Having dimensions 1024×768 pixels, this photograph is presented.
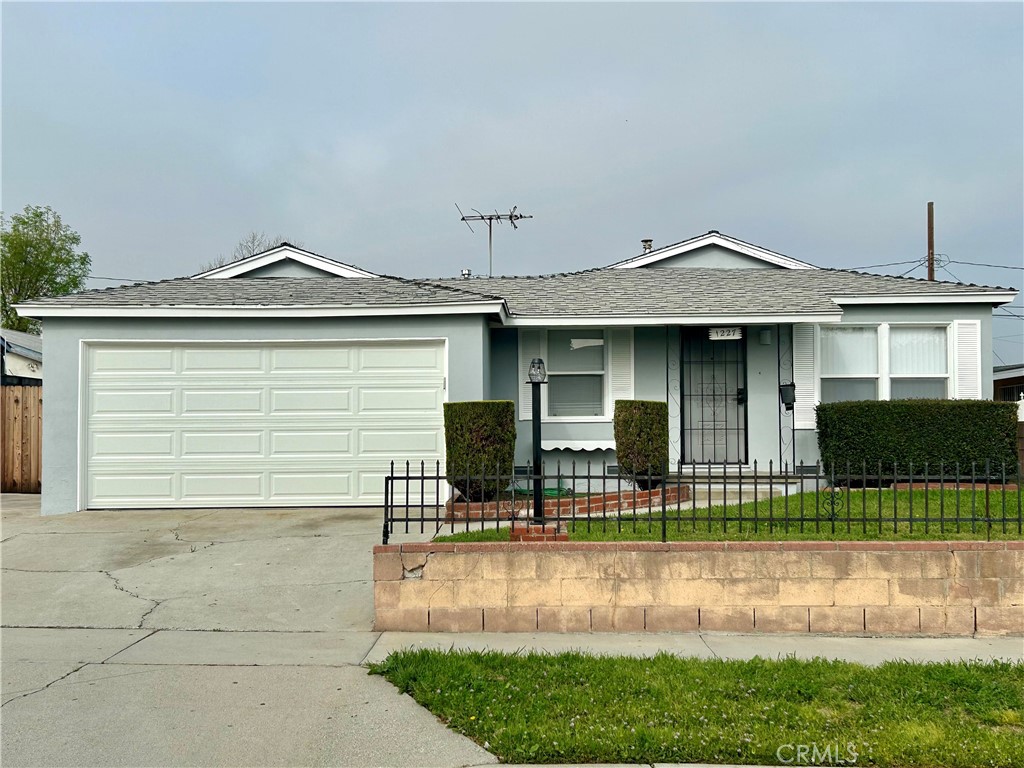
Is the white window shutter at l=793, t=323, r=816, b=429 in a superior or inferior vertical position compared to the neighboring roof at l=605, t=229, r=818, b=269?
inferior

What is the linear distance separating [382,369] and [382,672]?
642 cm

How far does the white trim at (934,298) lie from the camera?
477 inches

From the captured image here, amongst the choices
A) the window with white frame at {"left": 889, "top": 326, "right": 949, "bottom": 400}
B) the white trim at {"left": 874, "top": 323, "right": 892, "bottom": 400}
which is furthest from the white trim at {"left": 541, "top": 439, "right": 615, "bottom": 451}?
the window with white frame at {"left": 889, "top": 326, "right": 949, "bottom": 400}

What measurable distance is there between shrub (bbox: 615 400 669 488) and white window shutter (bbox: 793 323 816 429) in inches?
134

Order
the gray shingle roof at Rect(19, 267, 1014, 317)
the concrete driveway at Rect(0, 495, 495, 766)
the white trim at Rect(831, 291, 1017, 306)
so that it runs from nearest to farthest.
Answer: the concrete driveway at Rect(0, 495, 495, 766) < the gray shingle roof at Rect(19, 267, 1014, 317) < the white trim at Rect(831, 291, 1017, 306)

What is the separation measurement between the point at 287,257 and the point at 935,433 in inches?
423

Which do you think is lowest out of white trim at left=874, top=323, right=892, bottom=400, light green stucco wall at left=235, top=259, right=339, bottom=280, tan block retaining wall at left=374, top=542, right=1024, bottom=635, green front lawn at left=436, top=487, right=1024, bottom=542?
tan block retaining wall at left=374, top=542, right=1024, bottom=635

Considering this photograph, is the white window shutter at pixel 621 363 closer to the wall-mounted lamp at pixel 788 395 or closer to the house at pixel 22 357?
the wall-mounted lamp at pixel 788 395

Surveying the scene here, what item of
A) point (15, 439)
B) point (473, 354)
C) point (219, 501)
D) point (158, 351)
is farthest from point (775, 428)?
point (15, 439)

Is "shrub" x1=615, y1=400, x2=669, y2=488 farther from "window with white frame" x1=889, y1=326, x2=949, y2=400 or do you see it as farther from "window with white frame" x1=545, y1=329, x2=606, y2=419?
"window with white frame" x1=889, y1=326, x2=949, y2=400

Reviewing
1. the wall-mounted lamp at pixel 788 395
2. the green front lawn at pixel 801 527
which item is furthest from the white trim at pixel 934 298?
the green front lawn at pixel 801 527

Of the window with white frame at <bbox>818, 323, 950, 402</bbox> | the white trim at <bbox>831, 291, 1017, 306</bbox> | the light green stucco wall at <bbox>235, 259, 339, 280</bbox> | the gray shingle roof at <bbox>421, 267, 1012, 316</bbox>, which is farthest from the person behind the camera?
the light green stucco wall at <bbox>235, 259, 339, 280</bbox>

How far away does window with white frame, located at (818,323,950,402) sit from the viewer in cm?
1239

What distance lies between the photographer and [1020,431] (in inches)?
439
